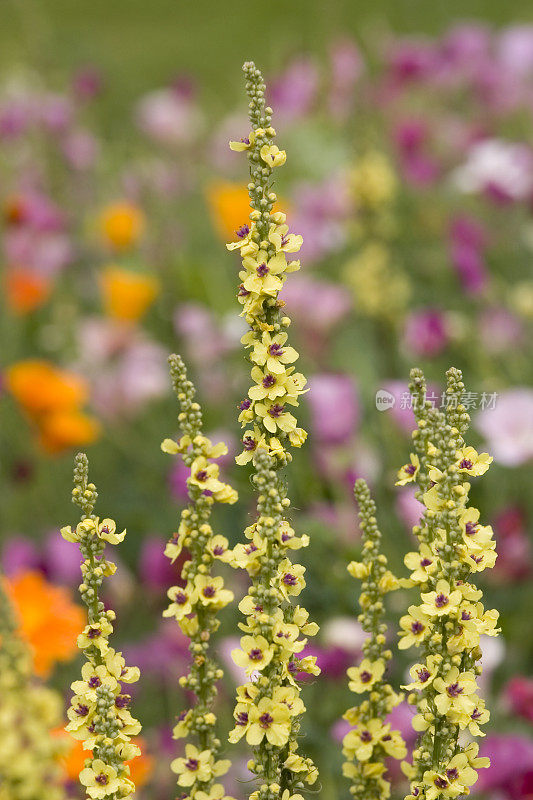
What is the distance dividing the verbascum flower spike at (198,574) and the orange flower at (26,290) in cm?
129

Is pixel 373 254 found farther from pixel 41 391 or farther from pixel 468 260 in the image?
pixel 41 391

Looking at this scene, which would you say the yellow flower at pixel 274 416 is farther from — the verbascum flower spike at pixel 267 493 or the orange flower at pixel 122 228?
the orange flower at pixel 122 228

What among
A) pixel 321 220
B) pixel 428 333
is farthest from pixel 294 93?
pixel 428 333

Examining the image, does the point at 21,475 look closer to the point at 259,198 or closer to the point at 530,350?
the point at 530,350

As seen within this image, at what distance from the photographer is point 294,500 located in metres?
1.33

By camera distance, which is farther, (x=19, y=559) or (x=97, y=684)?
(x=19, y=559)

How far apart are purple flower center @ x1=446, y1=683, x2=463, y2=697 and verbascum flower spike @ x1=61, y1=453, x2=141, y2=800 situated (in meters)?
0.15

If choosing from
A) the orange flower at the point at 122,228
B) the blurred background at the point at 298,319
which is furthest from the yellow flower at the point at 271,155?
the orange flower at the point at 122,228

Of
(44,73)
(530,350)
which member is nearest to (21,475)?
(530,350)

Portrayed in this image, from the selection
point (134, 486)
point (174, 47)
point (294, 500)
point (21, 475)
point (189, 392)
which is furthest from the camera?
point (174, 47)

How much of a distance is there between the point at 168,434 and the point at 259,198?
3.62 ft

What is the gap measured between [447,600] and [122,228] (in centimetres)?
151

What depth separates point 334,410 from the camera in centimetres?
128

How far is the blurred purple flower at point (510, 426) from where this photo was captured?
1.25 m
